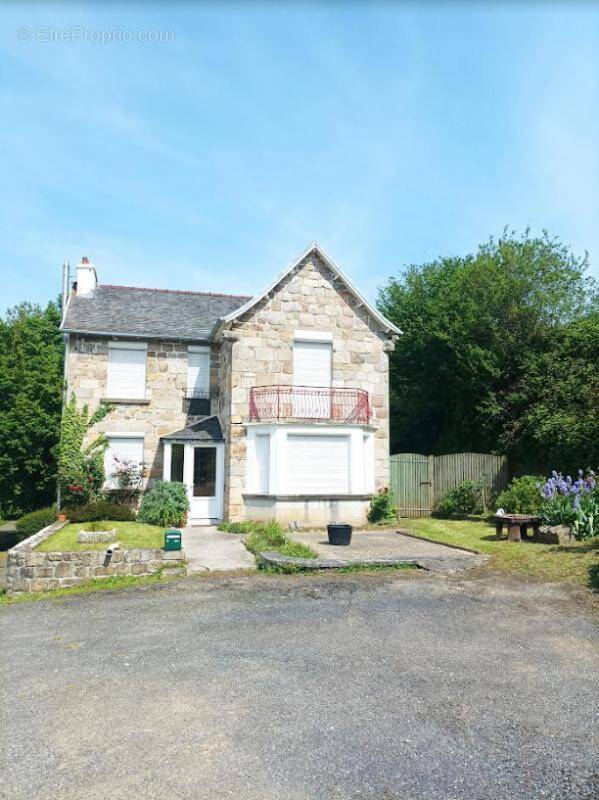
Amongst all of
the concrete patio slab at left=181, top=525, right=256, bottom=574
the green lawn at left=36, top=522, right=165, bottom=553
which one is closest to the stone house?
the concrete patio slab at left=181, top=525, right=256, bottom=574

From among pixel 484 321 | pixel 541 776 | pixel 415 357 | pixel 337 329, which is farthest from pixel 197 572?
pixel 415 357

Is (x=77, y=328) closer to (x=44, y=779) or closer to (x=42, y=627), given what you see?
(x=42, y=627)

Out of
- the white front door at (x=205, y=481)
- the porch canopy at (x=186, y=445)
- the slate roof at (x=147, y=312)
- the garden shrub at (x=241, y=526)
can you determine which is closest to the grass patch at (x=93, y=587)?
the garden shrub at (x=241, y=526)

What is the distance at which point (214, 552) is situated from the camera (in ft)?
42.4

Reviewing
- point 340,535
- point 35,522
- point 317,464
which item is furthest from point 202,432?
point 340,535

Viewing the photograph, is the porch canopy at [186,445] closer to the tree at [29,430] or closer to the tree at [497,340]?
the tree at [29,430]

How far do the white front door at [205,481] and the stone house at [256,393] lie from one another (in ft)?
0.11

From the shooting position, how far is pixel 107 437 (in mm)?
19438

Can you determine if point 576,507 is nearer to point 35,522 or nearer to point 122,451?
point 122,451

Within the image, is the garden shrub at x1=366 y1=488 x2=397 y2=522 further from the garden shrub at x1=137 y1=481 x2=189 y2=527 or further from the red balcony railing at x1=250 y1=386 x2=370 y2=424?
the garden shrub at x1=137 y1=481 x2=189 y2=527

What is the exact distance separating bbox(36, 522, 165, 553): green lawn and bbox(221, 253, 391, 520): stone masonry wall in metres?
3.09

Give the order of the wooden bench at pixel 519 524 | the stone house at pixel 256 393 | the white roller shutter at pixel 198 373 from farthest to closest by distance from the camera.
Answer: the white roller shutter at pixel 198 373 → the stone house at pixel 256 393 → the wooden bench at pixel 519 524

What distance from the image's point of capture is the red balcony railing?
18.0 m

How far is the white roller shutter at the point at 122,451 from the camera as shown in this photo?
19.4 meters
